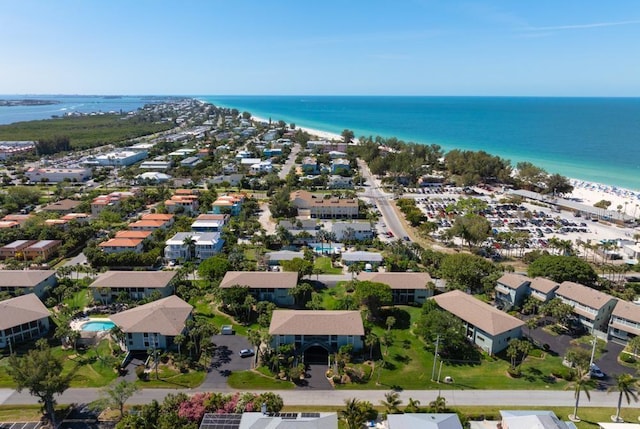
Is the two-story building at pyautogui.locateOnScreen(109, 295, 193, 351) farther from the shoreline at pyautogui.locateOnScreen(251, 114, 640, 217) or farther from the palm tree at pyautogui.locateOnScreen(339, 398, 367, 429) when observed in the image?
the shoreline at pyautogui.locateOnScreen(251, 114, 640, 217)

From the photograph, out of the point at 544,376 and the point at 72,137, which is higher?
the point at 72,137

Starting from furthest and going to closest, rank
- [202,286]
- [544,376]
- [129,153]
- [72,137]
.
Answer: [72,137] → [129,153] → [202,286] → [544,376]

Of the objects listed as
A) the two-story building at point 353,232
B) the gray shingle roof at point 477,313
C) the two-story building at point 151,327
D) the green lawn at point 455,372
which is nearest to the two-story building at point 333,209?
the two-story building at point 353,232

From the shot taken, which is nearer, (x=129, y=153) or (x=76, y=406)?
(x=76, y=406)

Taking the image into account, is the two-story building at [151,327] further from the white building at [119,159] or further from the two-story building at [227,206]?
the white building at [119,159]

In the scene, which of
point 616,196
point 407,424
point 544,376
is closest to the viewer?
point 407,424

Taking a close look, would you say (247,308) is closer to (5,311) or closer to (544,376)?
(5,311)

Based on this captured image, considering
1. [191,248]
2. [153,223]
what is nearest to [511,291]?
[191,248]

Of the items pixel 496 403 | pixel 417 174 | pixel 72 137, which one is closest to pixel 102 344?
pixel 496 403

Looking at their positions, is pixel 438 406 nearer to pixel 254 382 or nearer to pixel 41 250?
pixel 254 382
